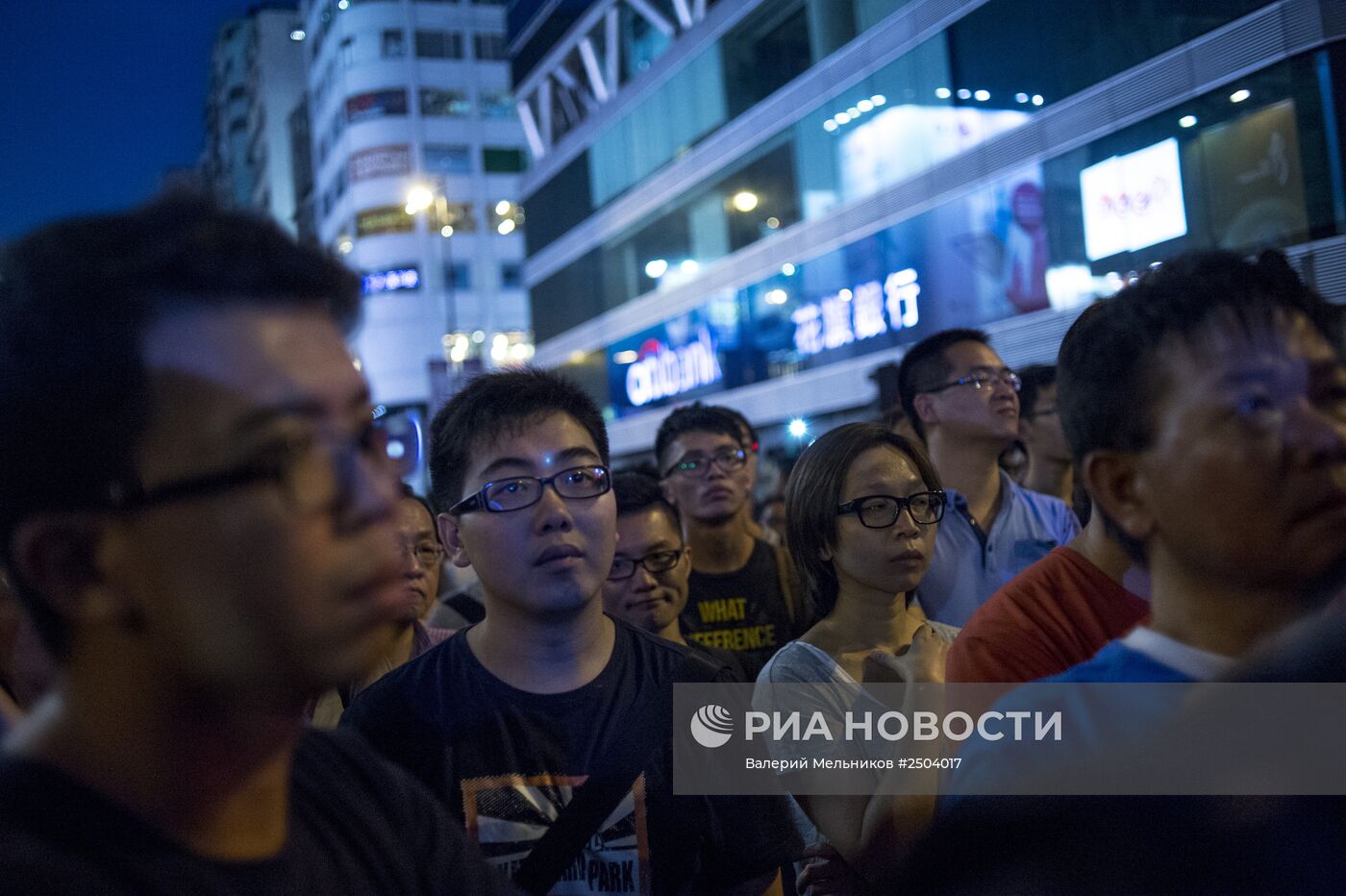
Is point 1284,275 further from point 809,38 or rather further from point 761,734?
point 809,38

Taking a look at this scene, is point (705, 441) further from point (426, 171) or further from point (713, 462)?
point (426, 171)

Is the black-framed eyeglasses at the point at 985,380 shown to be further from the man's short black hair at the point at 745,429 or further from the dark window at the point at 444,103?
the dark window at the point at 444,103

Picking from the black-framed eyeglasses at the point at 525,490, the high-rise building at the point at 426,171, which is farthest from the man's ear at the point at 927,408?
the high-rise building at the point at 426,171

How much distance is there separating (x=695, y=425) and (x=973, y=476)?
1.64m

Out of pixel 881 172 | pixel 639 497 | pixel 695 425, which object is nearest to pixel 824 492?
pixel 639 497

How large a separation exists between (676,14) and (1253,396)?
27.9 meters

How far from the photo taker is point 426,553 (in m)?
4.96

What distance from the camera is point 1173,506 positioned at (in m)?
1.53

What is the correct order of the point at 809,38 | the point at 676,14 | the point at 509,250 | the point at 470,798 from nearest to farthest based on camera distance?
1. the point at 470,798
2. the point at 809,38
3. the point at 676,14
4. the point at 509,250

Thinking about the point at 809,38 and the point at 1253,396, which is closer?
the point at 1253,396

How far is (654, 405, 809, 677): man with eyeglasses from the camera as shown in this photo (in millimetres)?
5254

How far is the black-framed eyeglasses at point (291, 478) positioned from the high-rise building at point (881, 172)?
16.0ft

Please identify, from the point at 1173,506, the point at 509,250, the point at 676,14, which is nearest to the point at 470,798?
the point at 1173,506

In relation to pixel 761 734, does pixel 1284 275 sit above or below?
above
